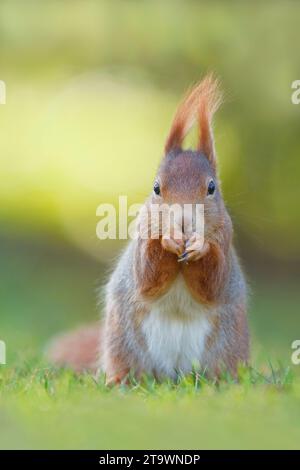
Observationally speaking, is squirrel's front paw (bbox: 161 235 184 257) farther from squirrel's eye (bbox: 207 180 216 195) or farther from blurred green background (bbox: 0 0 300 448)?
blurred green background (bbox: 0 0 300 448)

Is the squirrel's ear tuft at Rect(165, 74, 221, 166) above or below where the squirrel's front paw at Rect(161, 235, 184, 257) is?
above

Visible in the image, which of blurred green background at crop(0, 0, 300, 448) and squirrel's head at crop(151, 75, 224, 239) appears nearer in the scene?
squirrel's head at crop(151, 75, 224, 239)

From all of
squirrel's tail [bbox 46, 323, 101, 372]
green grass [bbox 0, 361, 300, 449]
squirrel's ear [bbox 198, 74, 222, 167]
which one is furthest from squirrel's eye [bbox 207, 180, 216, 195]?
squirrel's tail [bbox 46, 323, 101, 372]

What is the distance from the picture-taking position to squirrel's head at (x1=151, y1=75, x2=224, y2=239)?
3541mm

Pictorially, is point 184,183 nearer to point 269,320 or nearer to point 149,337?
point 149,337

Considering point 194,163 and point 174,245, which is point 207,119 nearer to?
point 194,163

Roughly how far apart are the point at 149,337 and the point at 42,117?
585 centimetres

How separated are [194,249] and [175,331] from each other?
41 cm

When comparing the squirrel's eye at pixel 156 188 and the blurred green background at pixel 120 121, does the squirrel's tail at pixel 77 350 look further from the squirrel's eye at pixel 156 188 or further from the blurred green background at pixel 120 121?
the blurred green background at pixel 120 121

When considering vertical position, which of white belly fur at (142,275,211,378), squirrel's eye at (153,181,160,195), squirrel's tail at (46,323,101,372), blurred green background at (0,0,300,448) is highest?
blurred green background at (0,0,300,448)

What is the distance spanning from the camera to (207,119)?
12.5 feet

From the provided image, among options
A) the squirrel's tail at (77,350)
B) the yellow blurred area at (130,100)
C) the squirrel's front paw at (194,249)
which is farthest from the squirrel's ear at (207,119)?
the yellow blurred area at (130,100)

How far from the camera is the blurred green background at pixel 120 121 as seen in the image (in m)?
8.28
